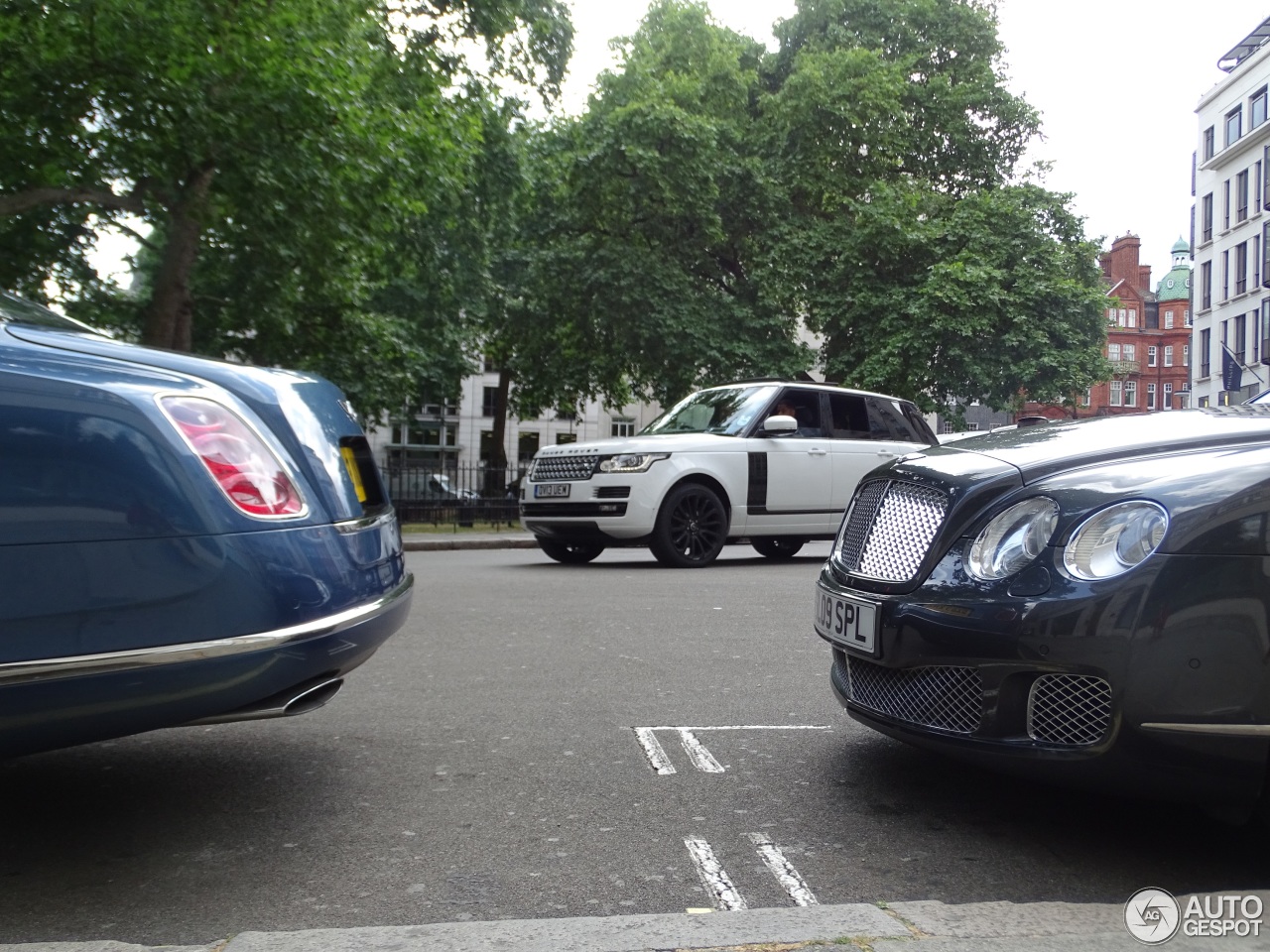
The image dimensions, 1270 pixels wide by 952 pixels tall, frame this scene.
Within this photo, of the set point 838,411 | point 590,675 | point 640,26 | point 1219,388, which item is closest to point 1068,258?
point 640,26

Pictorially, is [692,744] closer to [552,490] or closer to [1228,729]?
[1228,729]

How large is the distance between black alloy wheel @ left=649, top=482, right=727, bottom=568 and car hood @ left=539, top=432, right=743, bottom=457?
1.25 feet

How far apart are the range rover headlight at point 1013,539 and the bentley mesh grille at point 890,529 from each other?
0.19 meters

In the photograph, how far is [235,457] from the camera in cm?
339

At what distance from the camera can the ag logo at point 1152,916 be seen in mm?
2750

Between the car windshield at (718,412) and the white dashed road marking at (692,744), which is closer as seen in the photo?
the white dashed road marking at (692,744)

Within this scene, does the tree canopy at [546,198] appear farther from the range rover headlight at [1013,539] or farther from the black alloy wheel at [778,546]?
the range rover headlight at [1013,539]

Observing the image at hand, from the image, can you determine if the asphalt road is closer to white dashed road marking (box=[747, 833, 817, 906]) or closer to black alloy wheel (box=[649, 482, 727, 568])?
white dashed road marking (box=[747, 833, 817, 906])

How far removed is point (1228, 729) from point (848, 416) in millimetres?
10445

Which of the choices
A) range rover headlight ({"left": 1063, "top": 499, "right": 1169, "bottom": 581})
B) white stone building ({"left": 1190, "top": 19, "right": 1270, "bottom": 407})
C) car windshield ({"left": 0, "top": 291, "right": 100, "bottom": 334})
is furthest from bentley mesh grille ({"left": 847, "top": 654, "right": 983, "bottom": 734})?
white stone building ({"left": 1190, "top": 19, "right": 1270, "bottom": 407})

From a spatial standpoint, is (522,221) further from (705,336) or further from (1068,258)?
(1068,258)

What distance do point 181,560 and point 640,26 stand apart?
3864cm

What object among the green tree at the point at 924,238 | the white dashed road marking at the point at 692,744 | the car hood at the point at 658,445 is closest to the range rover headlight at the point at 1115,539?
the white dashed road marking at the point at 692,744

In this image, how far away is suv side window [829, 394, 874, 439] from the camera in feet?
43.6
